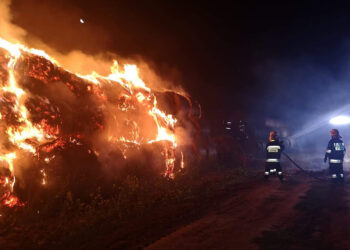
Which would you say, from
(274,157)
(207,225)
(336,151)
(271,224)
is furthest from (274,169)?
(207,225)

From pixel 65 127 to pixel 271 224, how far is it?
6121 mm

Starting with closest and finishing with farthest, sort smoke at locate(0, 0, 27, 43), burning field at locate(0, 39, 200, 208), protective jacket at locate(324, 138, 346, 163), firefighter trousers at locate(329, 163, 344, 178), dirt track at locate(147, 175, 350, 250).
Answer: dirt track at locate(147, 175, 350, 250) → burning field at locate(0, 39, 200, 208) → smoke at locate(0, 0, 27, 43) → firefighter trousers at locate(329, 163, 344, 178) → protective jacket at locate(324, 138, 346, 163)

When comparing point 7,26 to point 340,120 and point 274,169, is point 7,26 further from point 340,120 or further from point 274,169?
point 340,120

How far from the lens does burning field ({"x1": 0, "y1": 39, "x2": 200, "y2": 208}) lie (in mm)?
7301

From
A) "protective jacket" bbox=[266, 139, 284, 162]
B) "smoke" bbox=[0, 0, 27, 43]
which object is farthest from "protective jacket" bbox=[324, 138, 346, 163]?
"smoke" bbox=[0, 0, 27, 43]

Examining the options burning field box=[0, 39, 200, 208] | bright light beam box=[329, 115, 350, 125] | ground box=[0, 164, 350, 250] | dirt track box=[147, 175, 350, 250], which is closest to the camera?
dirt track box=[147, 175, 350, 250]

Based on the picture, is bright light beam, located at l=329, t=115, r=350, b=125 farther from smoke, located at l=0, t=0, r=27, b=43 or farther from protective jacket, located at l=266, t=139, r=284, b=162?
Answer: smoke, located at l=0, t=0, r=27, b=43

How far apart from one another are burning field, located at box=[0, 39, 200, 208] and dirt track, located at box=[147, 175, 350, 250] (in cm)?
380

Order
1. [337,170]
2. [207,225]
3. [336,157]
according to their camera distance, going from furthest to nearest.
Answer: [336,157]
[337,170]
[207,225]

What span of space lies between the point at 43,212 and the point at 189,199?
163 inches

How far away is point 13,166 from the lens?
713 centimetres

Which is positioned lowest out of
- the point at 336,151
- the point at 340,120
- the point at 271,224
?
the point at 271,224

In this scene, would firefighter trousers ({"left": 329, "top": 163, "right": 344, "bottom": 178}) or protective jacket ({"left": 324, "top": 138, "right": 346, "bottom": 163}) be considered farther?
protective jacket ({"left": 324, "top": 138, "right": 346, "bottom": 163})

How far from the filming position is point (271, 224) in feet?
21.5
